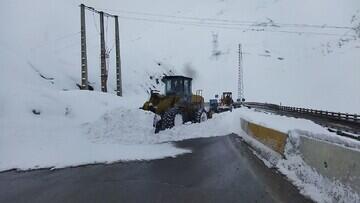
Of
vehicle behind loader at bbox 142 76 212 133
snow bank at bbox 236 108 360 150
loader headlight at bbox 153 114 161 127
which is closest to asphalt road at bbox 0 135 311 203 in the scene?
snow bank at bbox 236 108 360 150

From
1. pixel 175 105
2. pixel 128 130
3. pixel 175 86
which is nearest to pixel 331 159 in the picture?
pixel 128 130

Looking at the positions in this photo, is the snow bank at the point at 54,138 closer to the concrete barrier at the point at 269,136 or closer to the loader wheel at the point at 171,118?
the loader wheel at the point at 171,118

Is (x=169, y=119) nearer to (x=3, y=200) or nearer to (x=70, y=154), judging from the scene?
(x=70, y=154)

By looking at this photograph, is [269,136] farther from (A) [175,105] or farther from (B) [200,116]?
(B) [200,116]

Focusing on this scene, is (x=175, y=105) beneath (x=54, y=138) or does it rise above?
above

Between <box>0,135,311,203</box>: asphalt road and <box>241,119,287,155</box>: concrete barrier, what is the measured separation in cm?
76

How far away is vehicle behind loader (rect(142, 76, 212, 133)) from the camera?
24105mm

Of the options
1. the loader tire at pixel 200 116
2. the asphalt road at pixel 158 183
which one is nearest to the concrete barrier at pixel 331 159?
the asphalt road at pixel 158 183

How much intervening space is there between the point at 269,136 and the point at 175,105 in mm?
9941

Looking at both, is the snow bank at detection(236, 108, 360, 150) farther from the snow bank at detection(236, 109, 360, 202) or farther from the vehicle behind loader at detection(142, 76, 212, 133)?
the vehicle behind loader at detection(142, 76, 212, 133)

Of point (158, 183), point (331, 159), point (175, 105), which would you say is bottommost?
point (158, 183)

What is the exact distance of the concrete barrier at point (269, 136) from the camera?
14261 millimetres

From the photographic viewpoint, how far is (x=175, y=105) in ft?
85.2

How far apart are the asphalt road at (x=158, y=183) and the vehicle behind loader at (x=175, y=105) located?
828 centimetres
